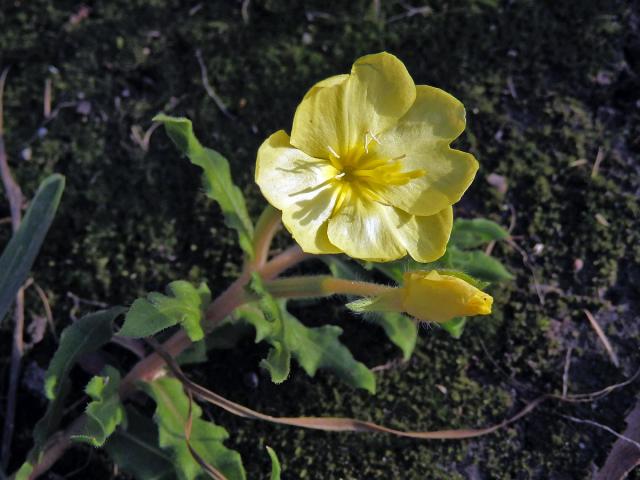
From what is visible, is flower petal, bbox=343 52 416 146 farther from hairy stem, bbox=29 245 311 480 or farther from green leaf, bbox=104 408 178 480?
green leaf, bbox=104 408 178 480

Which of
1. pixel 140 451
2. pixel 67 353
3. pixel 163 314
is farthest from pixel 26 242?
pixel 140 451

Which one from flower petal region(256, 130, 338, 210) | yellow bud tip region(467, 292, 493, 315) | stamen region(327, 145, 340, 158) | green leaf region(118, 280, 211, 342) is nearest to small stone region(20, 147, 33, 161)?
green leaf region(118, 280, 211, 342)

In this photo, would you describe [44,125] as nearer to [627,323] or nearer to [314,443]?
[314,443]

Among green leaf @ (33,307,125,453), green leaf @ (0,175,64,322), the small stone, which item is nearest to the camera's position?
green leaf @ (33,307,125,453)

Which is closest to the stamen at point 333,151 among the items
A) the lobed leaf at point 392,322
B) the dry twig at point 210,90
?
the lobed leaf at point 392,322

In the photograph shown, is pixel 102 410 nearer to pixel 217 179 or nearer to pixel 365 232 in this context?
pixel 217 179

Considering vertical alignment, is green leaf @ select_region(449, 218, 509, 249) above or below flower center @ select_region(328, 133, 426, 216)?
below
